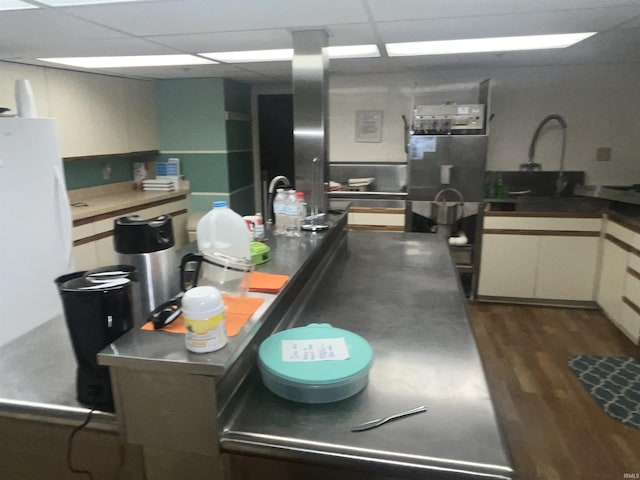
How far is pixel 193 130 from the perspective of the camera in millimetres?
4613

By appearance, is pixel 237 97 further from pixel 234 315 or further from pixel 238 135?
pixel 234 315

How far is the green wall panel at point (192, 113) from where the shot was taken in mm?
4480

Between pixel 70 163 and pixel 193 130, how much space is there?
117 cm

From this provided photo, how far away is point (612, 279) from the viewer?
3475mm

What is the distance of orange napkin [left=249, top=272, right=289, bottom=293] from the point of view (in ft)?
4.43

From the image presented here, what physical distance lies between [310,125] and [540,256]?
235 cm

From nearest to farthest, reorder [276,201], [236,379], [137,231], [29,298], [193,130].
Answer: [236,379] → [137,231] → [276,201] → [29,298] → [193,130]

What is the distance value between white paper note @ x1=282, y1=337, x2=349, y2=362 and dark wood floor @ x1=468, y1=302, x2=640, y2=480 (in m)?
0.50

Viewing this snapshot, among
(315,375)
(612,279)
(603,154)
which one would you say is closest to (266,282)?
(315,375)

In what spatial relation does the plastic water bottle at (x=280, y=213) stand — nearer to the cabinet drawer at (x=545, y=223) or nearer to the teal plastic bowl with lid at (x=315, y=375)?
the teal plastic bowl with lid at (x=315, y=375)

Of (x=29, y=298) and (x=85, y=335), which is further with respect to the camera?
(x=29, y=298)

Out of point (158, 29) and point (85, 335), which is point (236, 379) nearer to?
point (85, 335)

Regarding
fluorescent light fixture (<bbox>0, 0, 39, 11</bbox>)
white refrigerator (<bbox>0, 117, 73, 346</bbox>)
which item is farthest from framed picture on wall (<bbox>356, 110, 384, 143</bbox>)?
fluorescent light fixture (<bbox>0, 0, 39, 11</bbox>)

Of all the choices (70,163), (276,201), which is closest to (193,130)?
(70,163)
